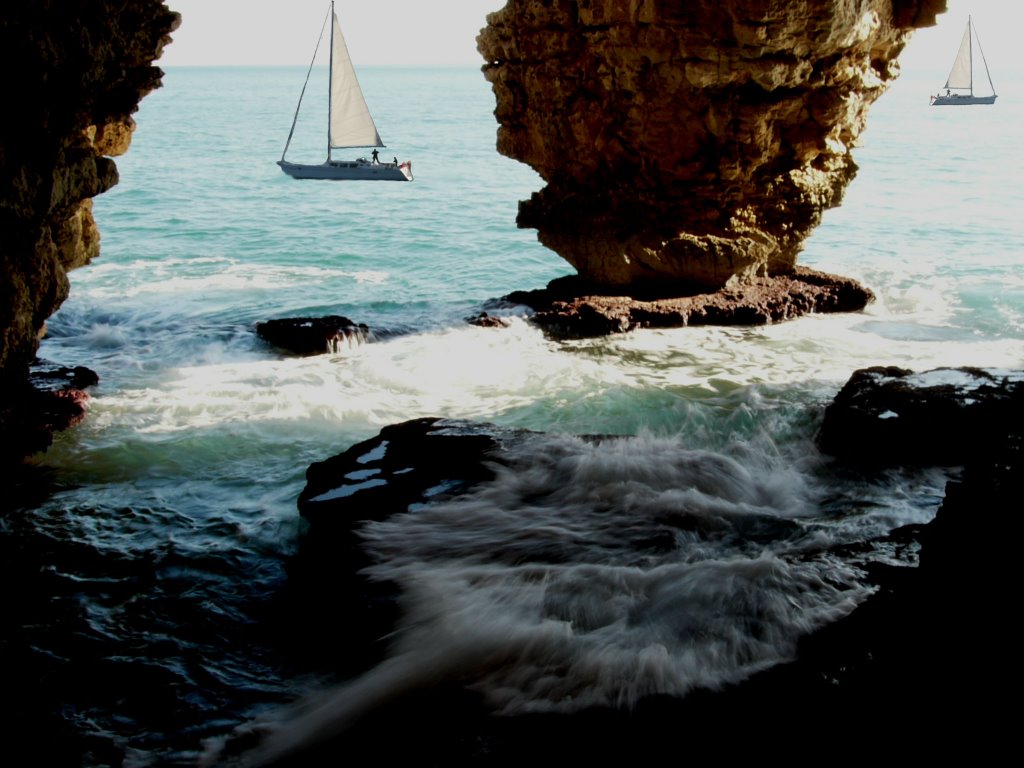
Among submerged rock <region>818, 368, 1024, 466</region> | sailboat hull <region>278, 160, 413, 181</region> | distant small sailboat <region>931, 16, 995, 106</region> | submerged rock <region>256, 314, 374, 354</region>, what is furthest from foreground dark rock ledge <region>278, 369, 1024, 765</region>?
distant small sailboat <region>931, 16, 995, 106</region>

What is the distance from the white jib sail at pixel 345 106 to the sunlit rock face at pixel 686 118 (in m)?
18.4

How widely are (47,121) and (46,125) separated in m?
0.03

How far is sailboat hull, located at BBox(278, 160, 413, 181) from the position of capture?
93.2 feet

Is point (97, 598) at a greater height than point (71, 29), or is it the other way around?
point (71, 29)

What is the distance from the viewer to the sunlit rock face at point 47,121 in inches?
214

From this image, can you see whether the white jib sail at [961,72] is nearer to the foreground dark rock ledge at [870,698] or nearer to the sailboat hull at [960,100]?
the sailboat hull at [960,100]

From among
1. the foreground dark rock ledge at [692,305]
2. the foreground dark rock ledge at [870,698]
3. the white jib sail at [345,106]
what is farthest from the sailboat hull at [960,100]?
the foreground dark rock ledge at [870,698]

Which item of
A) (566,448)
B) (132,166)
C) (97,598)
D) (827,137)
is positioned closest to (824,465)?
(566,448)

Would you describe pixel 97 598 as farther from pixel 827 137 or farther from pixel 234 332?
pixel 827 137

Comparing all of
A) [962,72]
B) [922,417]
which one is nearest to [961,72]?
[962,72]

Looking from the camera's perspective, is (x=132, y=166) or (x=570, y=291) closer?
(x=570, y=291)

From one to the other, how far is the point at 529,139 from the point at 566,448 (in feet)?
24.7

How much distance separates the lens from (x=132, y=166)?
30.6 meters

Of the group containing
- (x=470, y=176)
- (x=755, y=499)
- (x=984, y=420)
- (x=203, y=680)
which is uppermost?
(x=470, y=176)
